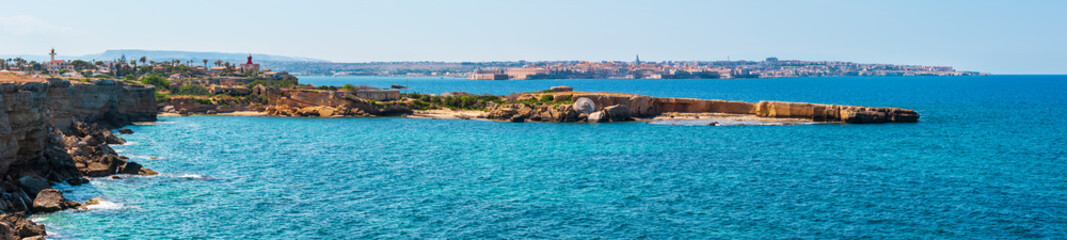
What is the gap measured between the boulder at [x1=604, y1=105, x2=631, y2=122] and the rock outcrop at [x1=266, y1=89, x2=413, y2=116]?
21.8 meters

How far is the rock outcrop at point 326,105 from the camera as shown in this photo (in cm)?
9088

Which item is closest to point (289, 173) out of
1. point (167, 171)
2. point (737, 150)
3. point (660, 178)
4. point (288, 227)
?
point (167, 171)

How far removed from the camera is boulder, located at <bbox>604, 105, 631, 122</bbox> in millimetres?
83312

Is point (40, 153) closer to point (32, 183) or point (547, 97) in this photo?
point (32, 183)

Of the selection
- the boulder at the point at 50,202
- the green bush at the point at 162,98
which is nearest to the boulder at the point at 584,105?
the green bush at the point at 162,98

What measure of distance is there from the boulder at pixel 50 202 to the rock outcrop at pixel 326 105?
193 ft

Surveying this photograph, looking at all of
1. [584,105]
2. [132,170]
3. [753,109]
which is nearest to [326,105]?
[584,105]

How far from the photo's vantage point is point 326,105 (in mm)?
93000

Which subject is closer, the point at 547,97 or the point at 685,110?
the point at 685,110

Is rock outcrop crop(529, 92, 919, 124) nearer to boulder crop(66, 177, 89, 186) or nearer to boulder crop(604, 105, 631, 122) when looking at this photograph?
boulder crop(604, 105, 631, 122)

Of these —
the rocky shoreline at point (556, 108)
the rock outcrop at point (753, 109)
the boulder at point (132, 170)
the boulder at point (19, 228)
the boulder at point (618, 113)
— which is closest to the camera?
the boulder at point (19, 228)

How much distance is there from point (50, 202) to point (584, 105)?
59.5 metres

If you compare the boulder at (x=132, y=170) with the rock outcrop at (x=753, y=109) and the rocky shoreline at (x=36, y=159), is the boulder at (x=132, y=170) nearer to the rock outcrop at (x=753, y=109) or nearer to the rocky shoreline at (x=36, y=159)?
the rocky shoreline at (x=36, y=159)

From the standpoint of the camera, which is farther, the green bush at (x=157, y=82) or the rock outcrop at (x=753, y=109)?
the green bush at (x=157, y=82)
